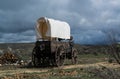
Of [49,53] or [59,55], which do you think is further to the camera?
[59,55]

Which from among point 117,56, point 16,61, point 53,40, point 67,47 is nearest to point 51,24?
point 53,40

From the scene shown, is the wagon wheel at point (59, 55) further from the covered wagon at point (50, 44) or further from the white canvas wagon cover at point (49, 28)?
the white canvas wagon cover at point (49, 28)

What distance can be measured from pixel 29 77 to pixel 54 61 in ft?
38.4

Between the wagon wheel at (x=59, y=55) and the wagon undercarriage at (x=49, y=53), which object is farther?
the wagon wheel at (x=59, y=55)

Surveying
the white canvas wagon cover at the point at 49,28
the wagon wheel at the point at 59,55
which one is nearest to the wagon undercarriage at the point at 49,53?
the wagon wheel at the point at 59,55

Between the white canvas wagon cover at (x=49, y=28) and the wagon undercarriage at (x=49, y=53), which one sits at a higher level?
the white canvas wagon cover at (x=49, y=28)

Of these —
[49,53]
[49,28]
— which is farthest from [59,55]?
[49,28]

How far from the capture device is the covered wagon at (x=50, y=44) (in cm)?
3491

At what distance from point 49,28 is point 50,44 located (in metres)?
1.61

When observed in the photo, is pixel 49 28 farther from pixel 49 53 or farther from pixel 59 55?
pixel 59 55

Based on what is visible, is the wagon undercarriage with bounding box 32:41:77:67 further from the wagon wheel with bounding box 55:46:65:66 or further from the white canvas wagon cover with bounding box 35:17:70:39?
the white canvas wagon cover with bounding box 35:17:70:39

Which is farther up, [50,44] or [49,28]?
[49,28]

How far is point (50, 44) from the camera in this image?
34.4 meters

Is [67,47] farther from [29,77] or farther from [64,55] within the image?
[29,77]
